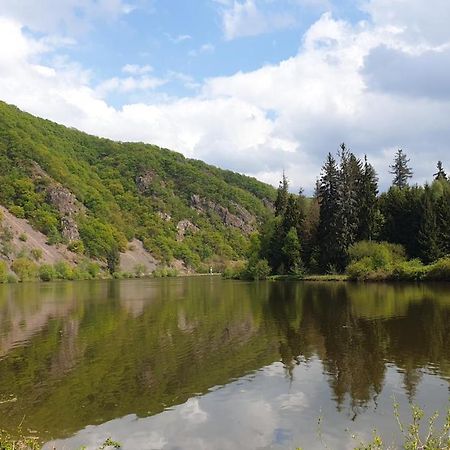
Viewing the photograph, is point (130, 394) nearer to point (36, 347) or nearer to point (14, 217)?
point (36, 347)

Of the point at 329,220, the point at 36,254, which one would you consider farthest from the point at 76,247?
the point at 329,220

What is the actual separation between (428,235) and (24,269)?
105409 mm

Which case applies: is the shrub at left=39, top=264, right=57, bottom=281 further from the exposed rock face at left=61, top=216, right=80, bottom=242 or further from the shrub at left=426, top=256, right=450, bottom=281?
the shrub at left=426, top=256, right=450, bottom=281

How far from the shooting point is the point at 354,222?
3856 inches

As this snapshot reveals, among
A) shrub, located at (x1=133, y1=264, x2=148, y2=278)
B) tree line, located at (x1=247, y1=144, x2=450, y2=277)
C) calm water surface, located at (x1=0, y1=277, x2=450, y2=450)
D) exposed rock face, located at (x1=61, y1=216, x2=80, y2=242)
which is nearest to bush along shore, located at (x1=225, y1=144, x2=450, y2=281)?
tree line, located at (x1=247, y1=144, x2=450, y2=277)

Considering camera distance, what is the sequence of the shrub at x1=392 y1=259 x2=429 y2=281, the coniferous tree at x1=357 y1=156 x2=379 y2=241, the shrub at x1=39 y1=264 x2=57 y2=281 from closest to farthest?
the shrub at x1=392 y1=259 x2=429 y2=281 < the coniferous tree at x1=357 y1=156 x2=379 y2=241 < the shrub at x1=39 y1=264 x2=57 y2=281

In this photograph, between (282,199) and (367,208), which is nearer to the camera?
(367,208)

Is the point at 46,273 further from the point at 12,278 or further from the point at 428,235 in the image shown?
the point at 428,235

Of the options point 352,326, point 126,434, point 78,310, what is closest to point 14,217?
point 78,310

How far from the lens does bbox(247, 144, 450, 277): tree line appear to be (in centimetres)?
8919

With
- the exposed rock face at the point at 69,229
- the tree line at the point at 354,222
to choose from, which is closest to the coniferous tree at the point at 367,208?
the tree line at the point at 354,222

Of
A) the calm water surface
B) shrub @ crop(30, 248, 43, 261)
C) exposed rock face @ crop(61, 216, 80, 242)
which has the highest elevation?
exposed rock face @ crop(61, 216, 80, 242)

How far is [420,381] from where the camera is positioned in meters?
18.7

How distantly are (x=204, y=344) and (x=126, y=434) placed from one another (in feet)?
43.8
